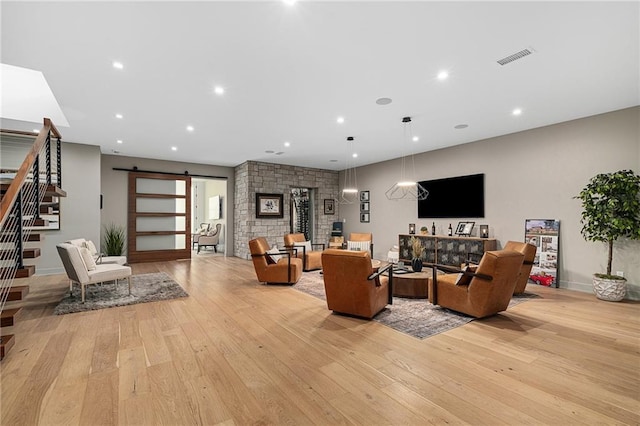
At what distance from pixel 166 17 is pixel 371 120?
350 centimetres

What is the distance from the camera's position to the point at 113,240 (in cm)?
748

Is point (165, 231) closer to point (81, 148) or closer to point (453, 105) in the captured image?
point (81, 148)

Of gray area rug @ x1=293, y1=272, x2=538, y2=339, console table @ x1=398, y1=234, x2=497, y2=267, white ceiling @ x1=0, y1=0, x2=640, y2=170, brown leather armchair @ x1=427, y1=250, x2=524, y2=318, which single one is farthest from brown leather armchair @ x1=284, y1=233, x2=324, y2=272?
brown leather armchair @ x1=427, y1=250, x2=524, y2=318

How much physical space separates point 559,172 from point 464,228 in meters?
2.05

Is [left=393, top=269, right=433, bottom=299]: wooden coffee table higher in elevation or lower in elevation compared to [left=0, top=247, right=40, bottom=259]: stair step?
lower

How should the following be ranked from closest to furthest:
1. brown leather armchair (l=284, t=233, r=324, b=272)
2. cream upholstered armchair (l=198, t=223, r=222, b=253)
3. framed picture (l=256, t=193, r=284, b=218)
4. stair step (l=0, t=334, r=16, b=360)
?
stair step (l=0, t=334, r=16, b=360), brown leather armchair (l=284, t=233, r=324, b=272), framed picture (l=256, t=193, r=284, b=218), cream upholstered armchair (l=198, t=223, r=222, b=253)

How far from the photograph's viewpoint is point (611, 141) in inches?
189

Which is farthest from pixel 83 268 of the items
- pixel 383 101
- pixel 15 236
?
pixel 383 101

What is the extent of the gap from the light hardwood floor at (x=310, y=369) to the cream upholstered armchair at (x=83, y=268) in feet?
1.79

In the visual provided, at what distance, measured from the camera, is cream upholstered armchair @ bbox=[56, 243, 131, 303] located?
13.8 feet

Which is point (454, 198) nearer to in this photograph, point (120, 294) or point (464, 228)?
point (464, 228)

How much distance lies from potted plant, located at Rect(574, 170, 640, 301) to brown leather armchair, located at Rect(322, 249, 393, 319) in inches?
145

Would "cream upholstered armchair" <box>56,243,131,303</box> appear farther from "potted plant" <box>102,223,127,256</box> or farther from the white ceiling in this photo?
"potted plant" <box>102,223,127,256</box>

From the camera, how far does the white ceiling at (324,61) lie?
98.0 inches
